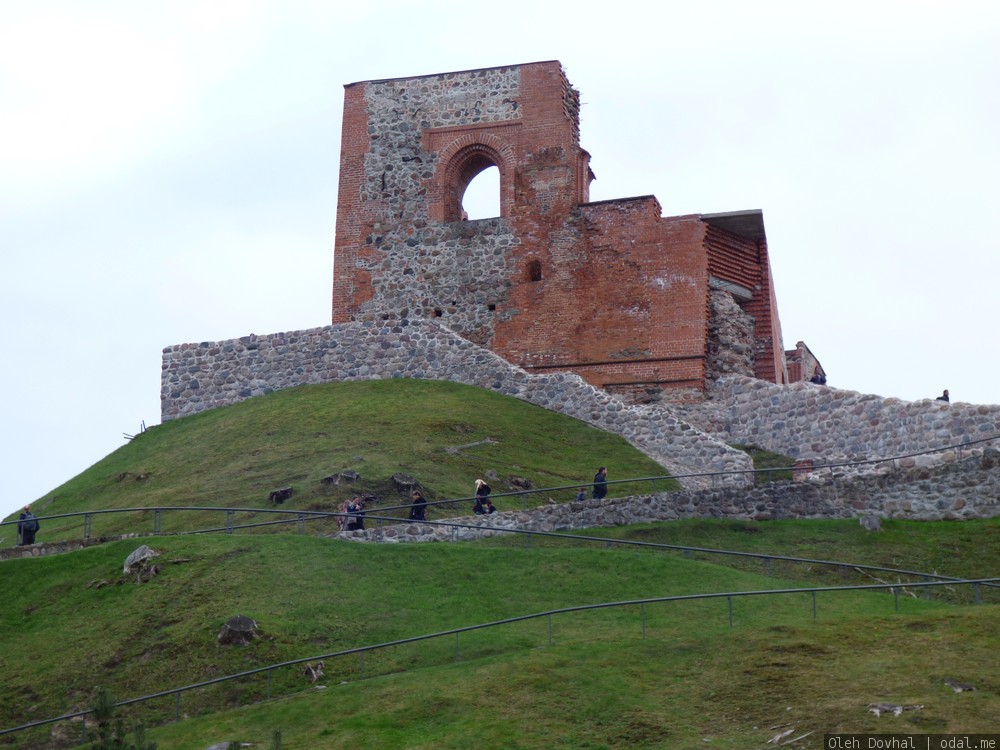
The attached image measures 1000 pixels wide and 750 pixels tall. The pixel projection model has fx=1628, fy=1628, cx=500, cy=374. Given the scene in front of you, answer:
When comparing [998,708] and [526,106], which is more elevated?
[526,106]

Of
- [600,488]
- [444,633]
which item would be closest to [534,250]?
[600,488]

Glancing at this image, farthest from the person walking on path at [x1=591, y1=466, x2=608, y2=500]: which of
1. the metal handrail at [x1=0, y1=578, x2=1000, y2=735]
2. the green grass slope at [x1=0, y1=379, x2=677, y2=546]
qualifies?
the metal handrail at [x1=0, y1=578, x2=1000, y2=735]

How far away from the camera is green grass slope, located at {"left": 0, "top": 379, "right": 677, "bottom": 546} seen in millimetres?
35094

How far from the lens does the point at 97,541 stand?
32.5 metres

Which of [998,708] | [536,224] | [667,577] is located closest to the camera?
[998,708]

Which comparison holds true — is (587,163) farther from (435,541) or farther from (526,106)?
(435,541)

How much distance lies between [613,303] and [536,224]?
3.63 m

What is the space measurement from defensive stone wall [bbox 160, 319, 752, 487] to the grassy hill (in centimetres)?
531

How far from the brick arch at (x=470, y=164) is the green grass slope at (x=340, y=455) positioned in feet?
21.8

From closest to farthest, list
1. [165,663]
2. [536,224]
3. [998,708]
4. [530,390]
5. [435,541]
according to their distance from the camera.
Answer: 1. [998,708]
2. [165,663]
3. [435,541]
4. [530,390]
5. [536,224]

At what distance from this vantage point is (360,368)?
45.3 meters

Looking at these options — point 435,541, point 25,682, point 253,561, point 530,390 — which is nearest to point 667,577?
point 435,541

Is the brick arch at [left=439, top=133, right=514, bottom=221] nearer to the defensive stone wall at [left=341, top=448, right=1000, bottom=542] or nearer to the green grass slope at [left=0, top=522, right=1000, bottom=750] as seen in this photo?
the defensive stone wall at [left=341, top=448, right=1000, bottom=542]

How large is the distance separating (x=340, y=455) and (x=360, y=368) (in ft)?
28.1
